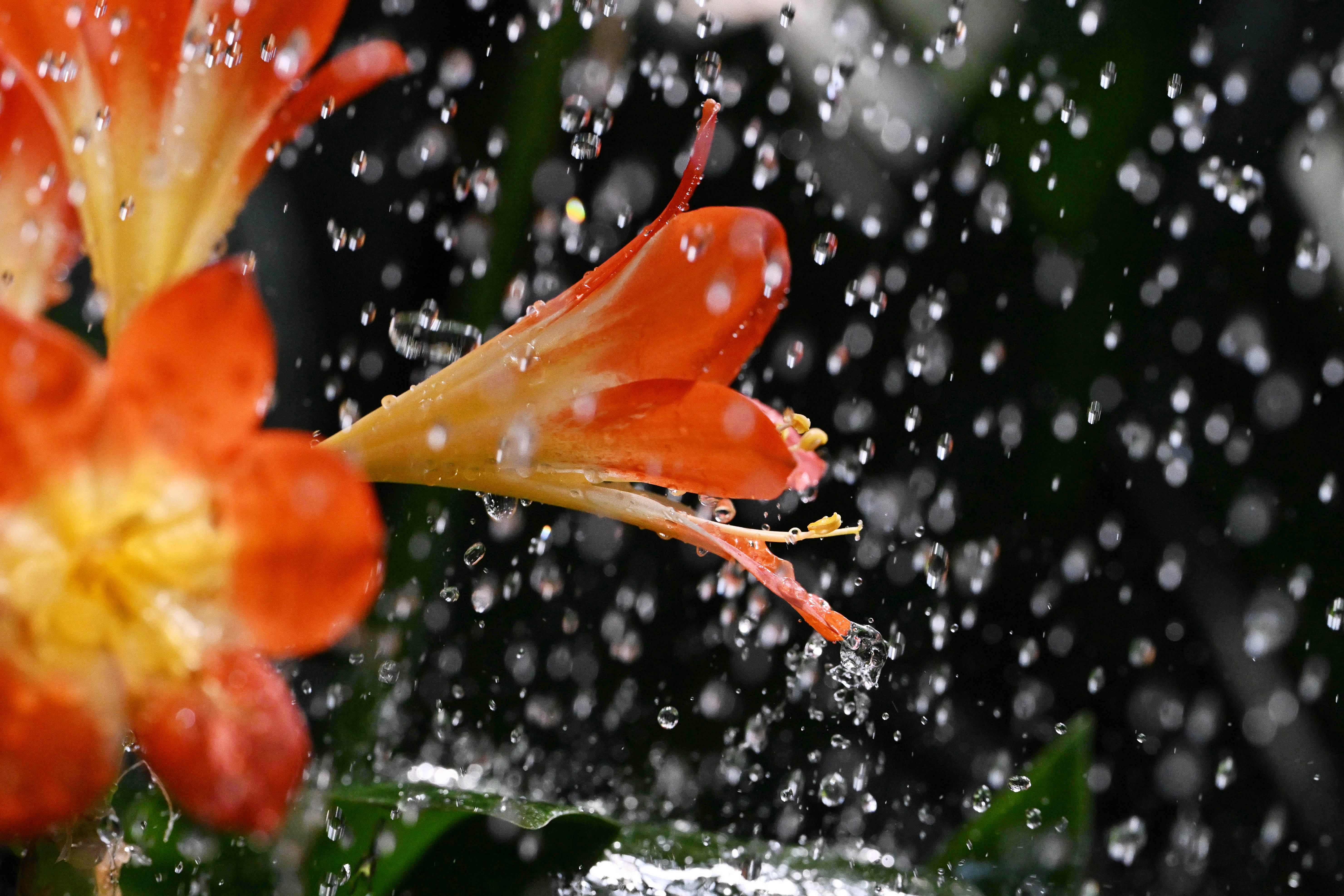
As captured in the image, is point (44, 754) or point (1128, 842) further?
point (1128, 842)

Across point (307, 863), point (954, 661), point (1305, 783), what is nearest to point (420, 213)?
point (954, 661)

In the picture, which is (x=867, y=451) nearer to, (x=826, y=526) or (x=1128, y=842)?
(x=1128, y=842)

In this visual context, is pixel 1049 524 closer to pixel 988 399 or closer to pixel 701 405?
pixel 988 399

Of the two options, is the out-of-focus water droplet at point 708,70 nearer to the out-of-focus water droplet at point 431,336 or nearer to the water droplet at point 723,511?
the out-of-focus water droplet at point 431,336

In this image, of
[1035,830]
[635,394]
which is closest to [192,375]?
[635,394]

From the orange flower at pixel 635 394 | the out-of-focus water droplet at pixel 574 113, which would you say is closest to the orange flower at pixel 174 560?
the orange flower at pixel 635 394

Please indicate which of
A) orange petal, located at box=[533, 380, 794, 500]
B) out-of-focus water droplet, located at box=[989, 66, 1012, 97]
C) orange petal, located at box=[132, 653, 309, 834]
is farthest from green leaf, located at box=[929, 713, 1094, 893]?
out-of-focus water droplet, located at box=[989, 66, 1012, 97]
